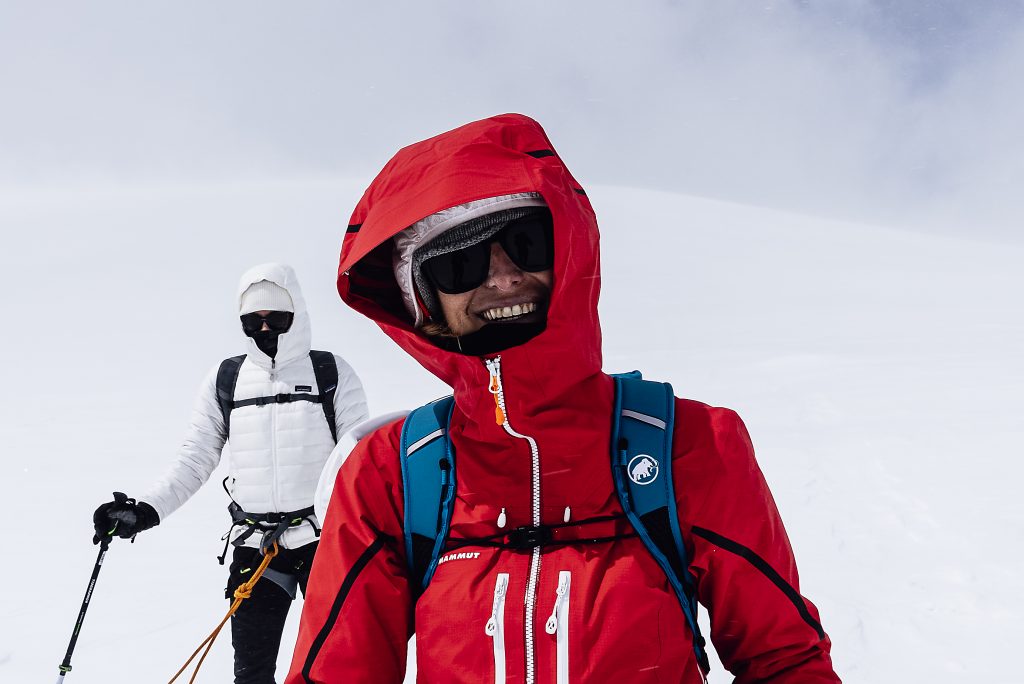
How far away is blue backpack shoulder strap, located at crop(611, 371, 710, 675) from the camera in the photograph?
→ 1.38 meters

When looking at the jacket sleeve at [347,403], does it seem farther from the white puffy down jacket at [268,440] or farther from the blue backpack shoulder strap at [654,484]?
the blue backpack shoulder strap at [654,484]

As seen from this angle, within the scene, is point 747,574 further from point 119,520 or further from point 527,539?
point 119,520

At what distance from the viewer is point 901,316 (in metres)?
20.4

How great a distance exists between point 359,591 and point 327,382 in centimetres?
219

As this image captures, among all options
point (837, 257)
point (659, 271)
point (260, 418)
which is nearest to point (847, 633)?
point (260, 418)

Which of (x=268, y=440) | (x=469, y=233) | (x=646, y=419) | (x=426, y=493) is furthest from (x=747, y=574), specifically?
(x=268, y=440)

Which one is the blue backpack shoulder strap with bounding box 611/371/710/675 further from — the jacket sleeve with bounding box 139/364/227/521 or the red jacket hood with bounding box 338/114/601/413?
the jacket sleeve with bounding box 139/364/227/521

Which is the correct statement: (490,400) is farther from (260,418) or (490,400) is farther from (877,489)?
(877,489)

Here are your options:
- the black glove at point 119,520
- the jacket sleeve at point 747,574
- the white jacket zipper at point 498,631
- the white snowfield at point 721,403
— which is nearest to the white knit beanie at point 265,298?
the black glove at point 119,520

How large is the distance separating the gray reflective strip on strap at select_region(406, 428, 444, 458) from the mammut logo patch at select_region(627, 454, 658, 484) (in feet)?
1.34

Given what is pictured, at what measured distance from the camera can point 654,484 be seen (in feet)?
4.61

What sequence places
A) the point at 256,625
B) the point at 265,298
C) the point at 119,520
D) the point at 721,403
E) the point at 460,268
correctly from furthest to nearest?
the point at 721,403 → the point at 265,298 → the point at 256,625 → the point at 119,520 → the point at 460,268

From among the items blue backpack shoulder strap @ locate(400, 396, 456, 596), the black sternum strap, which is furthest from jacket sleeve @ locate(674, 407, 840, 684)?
the black sternum strap

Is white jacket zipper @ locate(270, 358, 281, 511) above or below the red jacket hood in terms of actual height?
below
